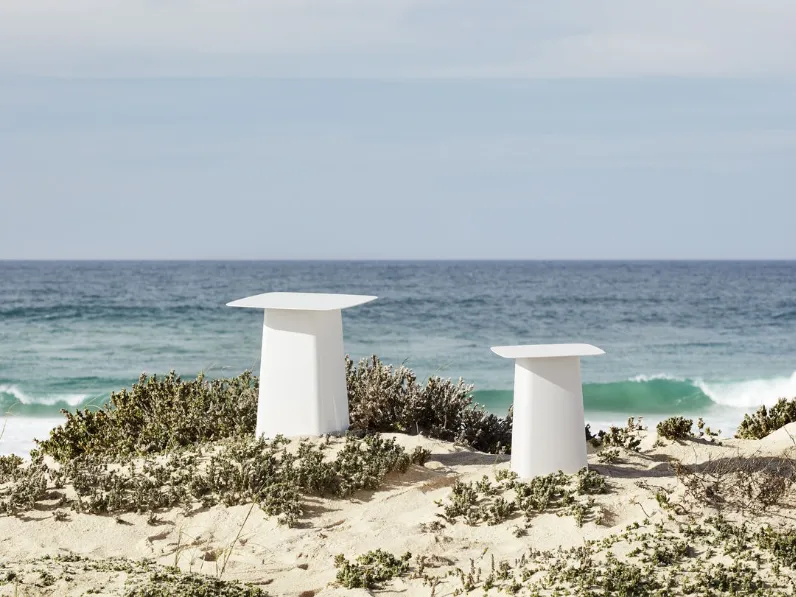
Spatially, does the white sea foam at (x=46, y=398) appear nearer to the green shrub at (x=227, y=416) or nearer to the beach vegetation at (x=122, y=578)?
the green shrub at (x=227, y=416)

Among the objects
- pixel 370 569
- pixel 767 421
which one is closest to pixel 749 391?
pixel 767 421

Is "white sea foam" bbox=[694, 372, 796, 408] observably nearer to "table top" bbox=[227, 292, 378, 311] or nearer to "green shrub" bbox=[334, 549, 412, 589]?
"table top" bbox=[227, 292, 378, 311]

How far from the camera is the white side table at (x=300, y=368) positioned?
9.02m

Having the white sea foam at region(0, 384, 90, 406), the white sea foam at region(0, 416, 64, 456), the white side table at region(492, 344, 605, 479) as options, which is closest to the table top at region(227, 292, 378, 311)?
the white side table at region(492, 344, 605, 479)

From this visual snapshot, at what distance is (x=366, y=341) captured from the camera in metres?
29.5

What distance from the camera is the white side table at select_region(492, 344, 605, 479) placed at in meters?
7.77

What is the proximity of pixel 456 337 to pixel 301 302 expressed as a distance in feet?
74.3

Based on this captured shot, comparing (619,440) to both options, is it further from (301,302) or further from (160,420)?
(160,420)

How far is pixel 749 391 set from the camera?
75.8ft

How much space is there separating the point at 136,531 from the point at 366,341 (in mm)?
21890

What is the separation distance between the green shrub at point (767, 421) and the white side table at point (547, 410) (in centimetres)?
465

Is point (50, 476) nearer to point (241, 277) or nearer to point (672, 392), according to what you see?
point (672, 392)

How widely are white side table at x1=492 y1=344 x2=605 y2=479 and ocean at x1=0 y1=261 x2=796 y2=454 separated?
5.26 m

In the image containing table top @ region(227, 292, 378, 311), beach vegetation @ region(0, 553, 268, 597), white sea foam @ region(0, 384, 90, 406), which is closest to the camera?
beach vegetation @ region(0, 553, 268, 597)
